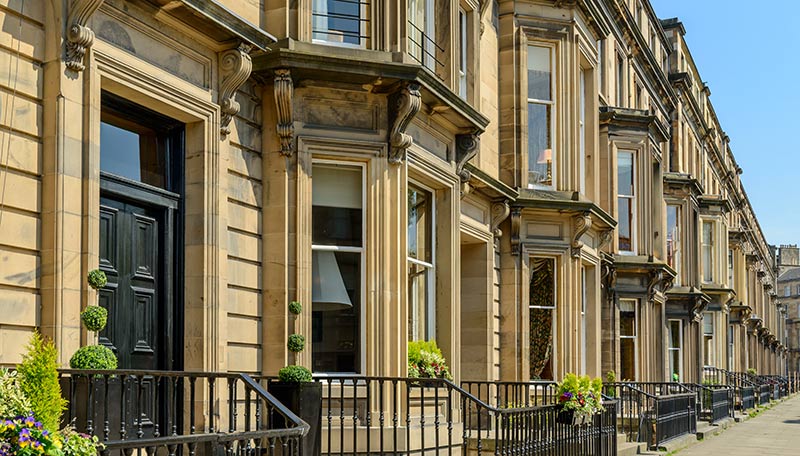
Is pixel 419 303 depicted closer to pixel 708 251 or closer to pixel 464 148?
pixel 464 148

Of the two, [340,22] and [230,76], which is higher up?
[340,22]

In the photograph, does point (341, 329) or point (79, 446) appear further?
point (341, 329)

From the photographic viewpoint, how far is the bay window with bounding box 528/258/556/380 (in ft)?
60.2

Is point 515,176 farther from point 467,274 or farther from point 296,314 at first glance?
point 296,314

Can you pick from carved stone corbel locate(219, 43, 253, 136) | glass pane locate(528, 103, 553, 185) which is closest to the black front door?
carved stone corbel locate(219, 43, 253, 136)

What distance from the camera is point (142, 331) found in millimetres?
9234

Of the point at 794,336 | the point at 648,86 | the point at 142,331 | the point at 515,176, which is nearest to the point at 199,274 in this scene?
the point at 142,331

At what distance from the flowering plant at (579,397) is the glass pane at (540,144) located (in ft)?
17.6

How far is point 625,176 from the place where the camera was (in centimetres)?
2502

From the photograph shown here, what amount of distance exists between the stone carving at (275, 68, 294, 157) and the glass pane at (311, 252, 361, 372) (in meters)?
1.36

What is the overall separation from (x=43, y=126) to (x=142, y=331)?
2258mm

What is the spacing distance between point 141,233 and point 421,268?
16.4 feet

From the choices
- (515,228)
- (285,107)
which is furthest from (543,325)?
(285,107)

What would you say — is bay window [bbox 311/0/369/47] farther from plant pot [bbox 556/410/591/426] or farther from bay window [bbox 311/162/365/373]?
plant pot [bbox 556/410/591/426]
